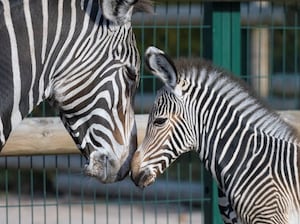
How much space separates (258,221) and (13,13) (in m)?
2.62

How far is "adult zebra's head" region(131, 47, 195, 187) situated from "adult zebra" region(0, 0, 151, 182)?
181 centimetres

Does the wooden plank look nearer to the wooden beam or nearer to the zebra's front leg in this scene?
the wooden beam

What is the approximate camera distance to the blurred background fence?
808 centimetres

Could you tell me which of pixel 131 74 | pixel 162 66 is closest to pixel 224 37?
pixel 162 66

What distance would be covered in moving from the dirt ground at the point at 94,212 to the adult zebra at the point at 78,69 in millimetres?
3262

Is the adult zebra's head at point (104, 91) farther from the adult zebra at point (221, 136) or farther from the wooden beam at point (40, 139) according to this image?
the wooden beam at point (40, 139)

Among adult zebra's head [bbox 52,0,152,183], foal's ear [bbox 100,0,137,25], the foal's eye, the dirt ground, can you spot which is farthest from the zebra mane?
foal's ear [bbox 100,0,137,25]

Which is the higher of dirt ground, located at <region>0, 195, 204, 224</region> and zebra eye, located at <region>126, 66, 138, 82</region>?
zebra eye, located at <region>126, 66, 138, 82</region>

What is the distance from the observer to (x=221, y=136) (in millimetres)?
6727

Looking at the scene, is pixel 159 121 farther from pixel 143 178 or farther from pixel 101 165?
pixel 101 165

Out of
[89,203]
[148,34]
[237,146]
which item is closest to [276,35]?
[148,34]

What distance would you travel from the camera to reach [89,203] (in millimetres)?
8406

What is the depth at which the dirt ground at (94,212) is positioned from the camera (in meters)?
8.19

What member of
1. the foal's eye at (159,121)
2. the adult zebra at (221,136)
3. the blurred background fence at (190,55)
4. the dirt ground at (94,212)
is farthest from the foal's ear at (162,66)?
the dirt ground at (94,212)
